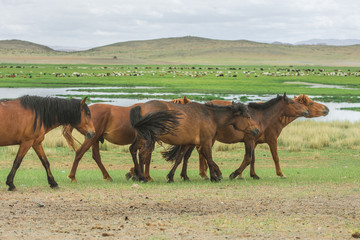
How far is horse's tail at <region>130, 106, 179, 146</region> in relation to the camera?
36.4ft

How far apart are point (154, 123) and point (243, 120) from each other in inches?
76.1

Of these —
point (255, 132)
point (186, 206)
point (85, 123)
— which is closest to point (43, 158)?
point (85, 123)

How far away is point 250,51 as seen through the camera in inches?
6511

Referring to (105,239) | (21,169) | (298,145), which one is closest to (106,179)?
(21,169)

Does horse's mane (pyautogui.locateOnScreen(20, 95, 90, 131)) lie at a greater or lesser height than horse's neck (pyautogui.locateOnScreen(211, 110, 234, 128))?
greater

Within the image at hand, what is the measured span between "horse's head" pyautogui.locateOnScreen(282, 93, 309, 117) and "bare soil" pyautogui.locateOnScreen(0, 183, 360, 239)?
123 inches

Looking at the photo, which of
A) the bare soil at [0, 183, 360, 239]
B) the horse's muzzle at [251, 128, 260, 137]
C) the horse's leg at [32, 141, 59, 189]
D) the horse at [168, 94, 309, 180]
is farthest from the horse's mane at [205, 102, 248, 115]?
the horse's leg at [32, 141, 59, 189]

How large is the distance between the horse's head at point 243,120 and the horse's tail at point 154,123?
1.33 m

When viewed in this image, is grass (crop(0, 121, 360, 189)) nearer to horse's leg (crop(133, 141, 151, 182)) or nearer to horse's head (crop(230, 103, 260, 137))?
horse's leg (crop(133, 141, 151, 182))

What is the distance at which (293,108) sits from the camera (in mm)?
13180

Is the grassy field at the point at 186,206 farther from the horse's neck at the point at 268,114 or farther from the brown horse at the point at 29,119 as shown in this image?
the horse's neck at the point at 268,114

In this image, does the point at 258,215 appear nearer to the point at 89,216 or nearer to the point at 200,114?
the point at 89,216

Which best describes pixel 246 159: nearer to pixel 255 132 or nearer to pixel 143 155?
pixel 255 132

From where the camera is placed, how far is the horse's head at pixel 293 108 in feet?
43.0
